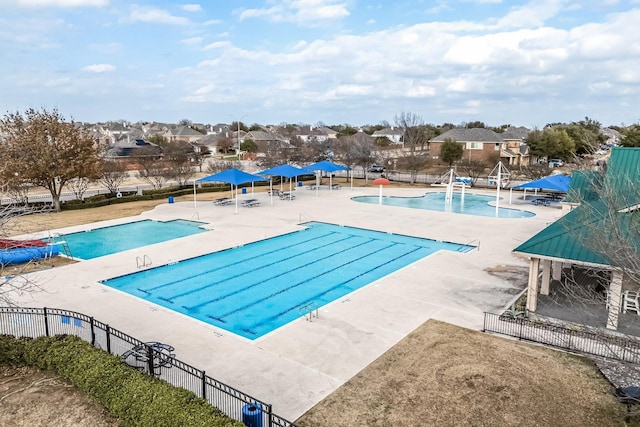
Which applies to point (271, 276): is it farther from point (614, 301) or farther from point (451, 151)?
point (451, 151)

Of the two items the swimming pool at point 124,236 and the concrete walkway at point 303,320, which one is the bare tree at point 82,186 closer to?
the swimming pool at point 124,236

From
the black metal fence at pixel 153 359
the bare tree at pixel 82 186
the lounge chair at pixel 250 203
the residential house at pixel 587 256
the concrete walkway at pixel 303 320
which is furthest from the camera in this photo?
the bare tree at pixel 82 186

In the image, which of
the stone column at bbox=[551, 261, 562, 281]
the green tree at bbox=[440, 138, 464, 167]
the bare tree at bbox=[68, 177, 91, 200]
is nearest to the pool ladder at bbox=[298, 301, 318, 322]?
the stone column at bbox=[551, 261, 562, 281]

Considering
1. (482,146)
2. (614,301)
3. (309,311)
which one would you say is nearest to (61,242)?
(309,311)

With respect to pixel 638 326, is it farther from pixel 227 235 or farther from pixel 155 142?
pixel 155 142

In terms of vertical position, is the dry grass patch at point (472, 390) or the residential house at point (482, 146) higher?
the residential house at point (482, 146)

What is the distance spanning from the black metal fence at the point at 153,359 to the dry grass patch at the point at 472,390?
4.18ft

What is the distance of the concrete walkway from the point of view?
1115cm

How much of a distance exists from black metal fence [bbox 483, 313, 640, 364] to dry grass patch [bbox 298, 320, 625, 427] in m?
0.49

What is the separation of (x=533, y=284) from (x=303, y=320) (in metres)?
7.50

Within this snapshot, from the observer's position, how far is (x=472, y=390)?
10.2 m

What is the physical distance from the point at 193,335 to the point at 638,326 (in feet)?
43.6

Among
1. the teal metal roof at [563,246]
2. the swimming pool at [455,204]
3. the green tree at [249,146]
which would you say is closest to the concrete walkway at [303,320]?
the teal metal roof at [563,246]

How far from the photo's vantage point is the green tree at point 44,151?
32469 millimetres
